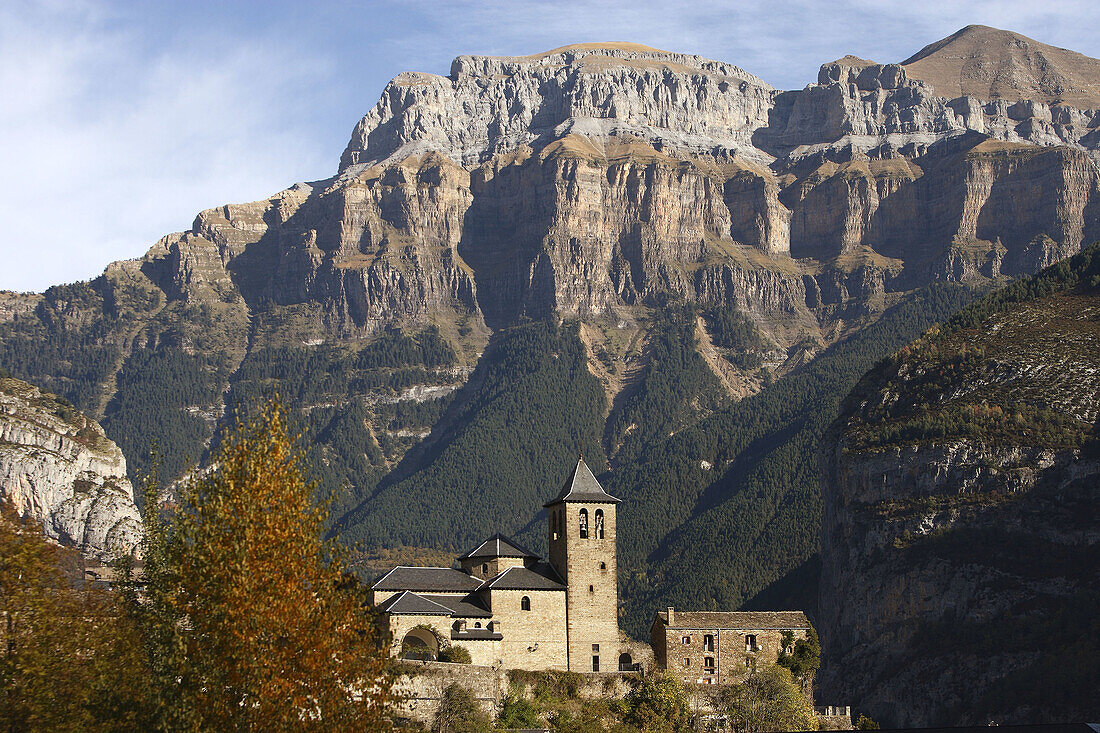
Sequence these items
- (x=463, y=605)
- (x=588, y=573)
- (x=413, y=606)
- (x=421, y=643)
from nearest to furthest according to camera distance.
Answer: (x=421, y=643) < (x=413, y=606) < (x=463, y=605) < (x=588, y=573)

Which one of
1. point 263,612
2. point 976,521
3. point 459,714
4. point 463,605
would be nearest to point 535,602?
point 463,605

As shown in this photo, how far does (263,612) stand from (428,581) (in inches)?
2182

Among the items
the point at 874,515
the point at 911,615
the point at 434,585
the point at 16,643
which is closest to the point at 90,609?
the point at 16,643

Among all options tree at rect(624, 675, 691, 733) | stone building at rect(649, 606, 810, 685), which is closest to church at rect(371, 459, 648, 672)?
stone building at rect(649, 606, 810, 685)

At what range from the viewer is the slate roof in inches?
3386

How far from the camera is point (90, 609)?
150 feet

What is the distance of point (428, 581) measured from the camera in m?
87.1

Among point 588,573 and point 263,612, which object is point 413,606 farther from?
point 263,612

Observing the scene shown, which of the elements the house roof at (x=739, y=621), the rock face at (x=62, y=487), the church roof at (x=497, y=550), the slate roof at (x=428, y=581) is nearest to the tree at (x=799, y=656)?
the house roof at (x=739, y=621)

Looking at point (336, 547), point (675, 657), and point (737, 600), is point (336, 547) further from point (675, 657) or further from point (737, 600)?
point (737, 600)

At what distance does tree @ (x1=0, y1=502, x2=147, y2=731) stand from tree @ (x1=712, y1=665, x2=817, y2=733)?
48.3 metres

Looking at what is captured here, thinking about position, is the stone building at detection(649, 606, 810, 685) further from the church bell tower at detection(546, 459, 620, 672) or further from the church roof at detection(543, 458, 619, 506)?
the church roof at detection(543, 458, 619, 506)

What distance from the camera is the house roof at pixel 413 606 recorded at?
81938 mm

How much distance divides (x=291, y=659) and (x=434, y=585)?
54807mm
